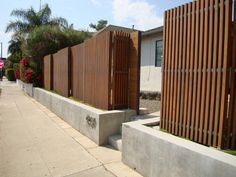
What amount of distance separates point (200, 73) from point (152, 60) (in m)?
9.37

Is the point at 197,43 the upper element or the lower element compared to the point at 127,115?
upper

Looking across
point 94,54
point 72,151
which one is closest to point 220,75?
point 72,151

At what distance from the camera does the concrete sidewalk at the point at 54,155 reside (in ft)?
13.8

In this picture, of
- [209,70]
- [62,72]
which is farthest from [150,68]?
[209,70]

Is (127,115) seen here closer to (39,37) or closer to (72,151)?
(72,151)

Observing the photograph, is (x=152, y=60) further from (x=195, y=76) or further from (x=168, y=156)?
(x=168, y=156)

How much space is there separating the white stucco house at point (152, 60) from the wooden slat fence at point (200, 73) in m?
8.01

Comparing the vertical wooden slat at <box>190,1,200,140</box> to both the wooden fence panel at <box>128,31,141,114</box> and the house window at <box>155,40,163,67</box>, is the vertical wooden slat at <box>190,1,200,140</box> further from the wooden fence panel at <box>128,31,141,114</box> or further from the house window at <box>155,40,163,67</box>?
the house window at <box>155,40,163,67</box>

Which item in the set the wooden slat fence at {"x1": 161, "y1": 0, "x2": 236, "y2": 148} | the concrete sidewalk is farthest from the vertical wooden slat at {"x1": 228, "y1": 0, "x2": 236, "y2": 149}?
the concrete sidewalk

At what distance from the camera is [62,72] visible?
37.0 ft

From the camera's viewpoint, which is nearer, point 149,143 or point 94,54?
point 149,143

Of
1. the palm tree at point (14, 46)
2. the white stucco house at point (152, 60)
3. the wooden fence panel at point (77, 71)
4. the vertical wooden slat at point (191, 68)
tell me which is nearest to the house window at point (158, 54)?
the white stucco house at point (152, 60)

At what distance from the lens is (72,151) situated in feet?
17.3

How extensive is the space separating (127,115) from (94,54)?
2393 mm
